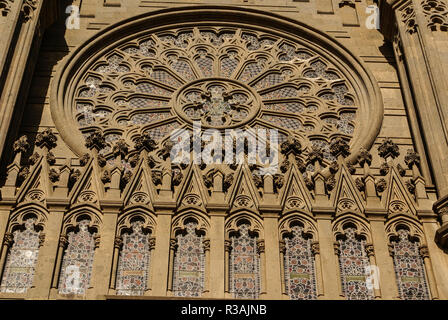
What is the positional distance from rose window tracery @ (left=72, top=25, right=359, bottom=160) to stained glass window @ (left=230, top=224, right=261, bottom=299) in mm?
4375

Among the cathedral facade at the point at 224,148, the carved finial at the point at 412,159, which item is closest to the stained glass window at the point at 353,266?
the cathedral facade at the point at 224,148

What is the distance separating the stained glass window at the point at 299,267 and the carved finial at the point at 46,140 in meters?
5.32

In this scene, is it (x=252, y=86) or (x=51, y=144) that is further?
(x=252, y=86)

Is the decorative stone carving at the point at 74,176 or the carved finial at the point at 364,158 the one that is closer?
the decorative stone carving at the point at 74,176

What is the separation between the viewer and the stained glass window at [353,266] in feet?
49.2

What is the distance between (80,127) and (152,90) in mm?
2280

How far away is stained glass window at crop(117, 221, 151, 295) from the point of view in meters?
14.8

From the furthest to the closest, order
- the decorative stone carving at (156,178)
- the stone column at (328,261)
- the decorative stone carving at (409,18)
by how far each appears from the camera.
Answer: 1. the decorative stone carving at (409,18)
2. the decorative stone carving at (156,178)
3. the stone column at (328,261)

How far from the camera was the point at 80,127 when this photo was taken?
1970 cm

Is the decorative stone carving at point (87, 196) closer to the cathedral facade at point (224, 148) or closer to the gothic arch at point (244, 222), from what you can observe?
the cathedral facade at point (224, 148)

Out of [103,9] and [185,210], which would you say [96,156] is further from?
[103,9]

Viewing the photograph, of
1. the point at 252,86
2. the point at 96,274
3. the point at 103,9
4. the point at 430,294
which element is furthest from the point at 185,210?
the point at 103,9

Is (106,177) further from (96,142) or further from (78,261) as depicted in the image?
(78,261)
